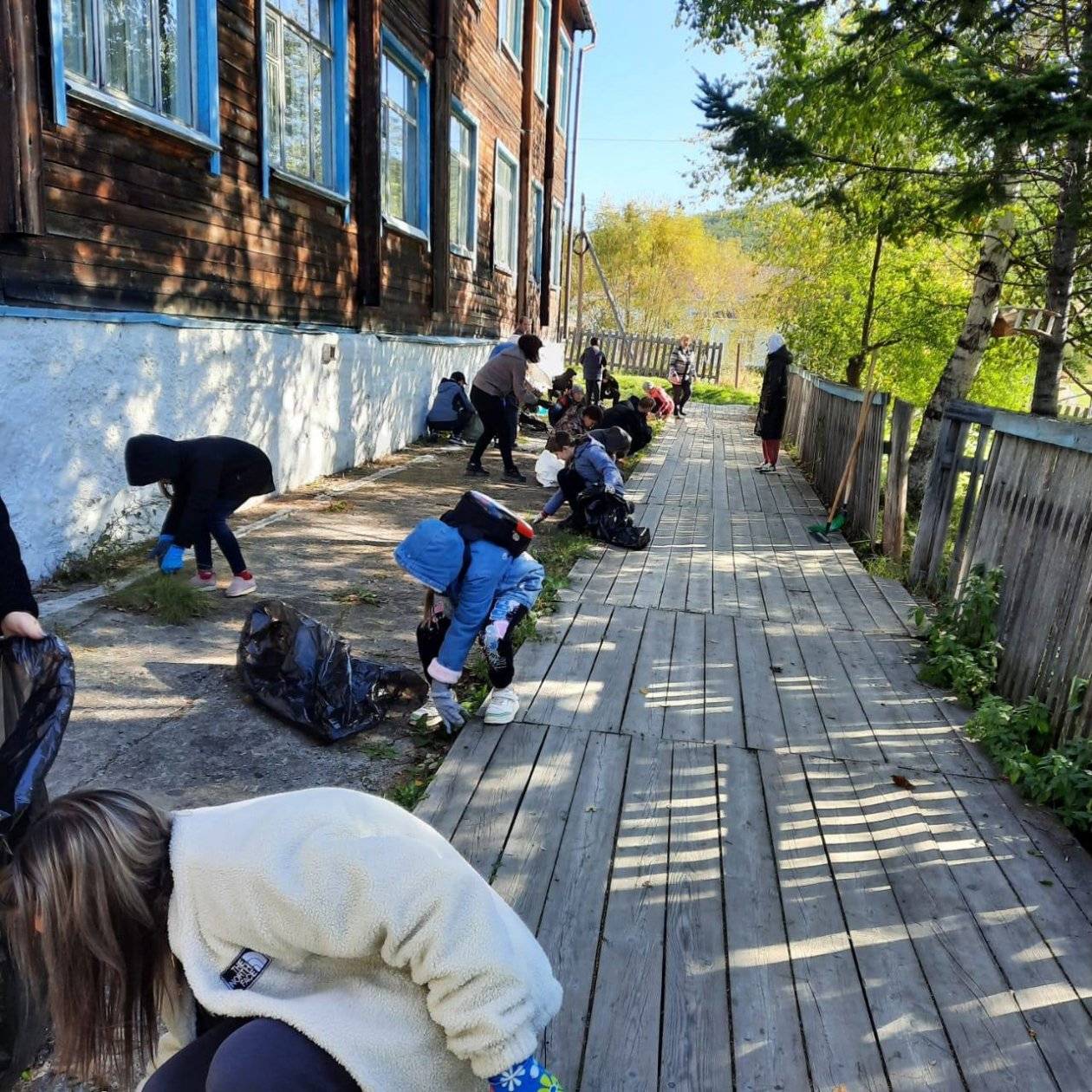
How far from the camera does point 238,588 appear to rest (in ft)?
17.7

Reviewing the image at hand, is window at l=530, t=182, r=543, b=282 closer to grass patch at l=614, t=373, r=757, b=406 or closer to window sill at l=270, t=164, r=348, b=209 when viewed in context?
grass patch at l=614, t=373, r=757, b=406

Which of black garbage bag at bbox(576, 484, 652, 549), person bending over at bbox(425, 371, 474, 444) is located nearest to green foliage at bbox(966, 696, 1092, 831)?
black garbage bag at bbox(576, 484, 652, 549)

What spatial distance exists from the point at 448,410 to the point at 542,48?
10924 millimetres

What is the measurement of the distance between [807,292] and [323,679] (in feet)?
51.8

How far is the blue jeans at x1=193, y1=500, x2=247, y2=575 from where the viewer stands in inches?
204

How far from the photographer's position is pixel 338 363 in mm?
9461

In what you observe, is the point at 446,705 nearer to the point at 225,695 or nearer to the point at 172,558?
the point at 225,695

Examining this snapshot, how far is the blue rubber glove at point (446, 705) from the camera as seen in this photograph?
12.3 ft

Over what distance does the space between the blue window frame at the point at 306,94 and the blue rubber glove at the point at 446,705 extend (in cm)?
596

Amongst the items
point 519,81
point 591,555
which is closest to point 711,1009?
point 591,555

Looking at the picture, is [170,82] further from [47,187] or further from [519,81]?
[519,81]

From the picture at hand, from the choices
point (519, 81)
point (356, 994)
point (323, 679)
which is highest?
point (519, 81)

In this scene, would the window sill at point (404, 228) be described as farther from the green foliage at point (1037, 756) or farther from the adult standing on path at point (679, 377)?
the green foliage at point (1037, 756)

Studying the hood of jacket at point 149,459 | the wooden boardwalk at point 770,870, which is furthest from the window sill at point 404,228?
the wooden boardwalk at point 770,870
